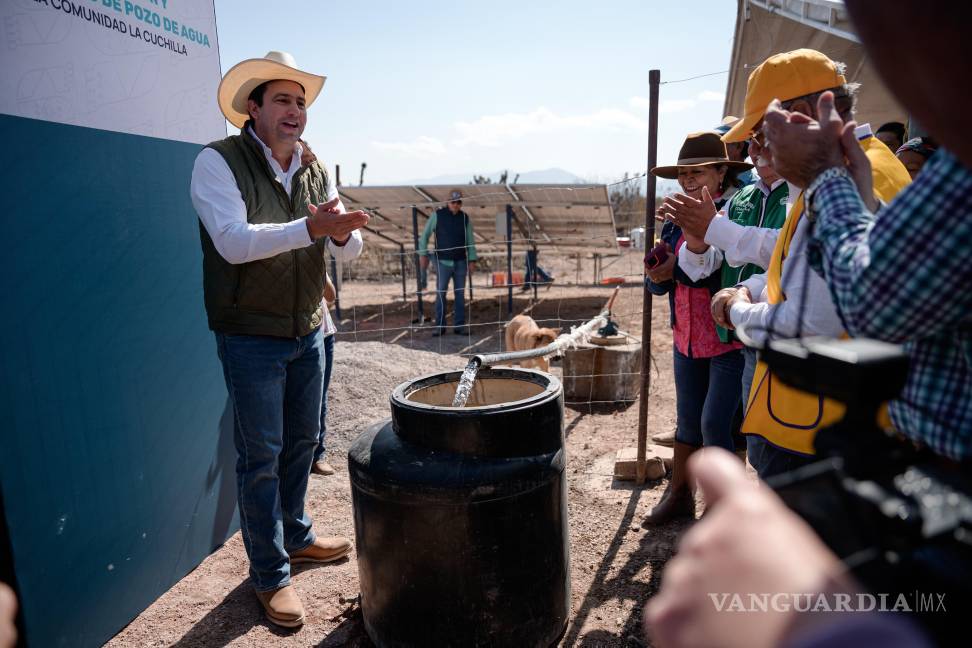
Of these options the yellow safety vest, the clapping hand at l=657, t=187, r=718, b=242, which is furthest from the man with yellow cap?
the clapping hand at l=657, t=187, r=718, b=242

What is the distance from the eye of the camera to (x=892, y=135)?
16.0ft

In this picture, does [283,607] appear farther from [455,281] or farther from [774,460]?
[455,281]

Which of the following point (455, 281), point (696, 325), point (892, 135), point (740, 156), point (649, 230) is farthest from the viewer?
point (455, 281)

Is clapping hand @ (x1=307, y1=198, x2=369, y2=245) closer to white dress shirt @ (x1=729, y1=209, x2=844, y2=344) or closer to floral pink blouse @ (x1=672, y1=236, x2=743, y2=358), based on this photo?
white dress shirt @ (x1=729, y1=209, x2=844, y2=344)

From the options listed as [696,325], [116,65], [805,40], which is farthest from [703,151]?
[805,40]

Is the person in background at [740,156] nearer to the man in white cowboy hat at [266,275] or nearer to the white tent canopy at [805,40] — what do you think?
the man in white cowboy hat at [266,275]

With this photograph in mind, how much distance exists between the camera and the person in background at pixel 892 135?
4805 millimetres

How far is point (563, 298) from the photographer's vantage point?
13.8 meters

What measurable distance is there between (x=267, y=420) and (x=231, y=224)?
853mm

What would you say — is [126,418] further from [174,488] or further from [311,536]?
[311,536]

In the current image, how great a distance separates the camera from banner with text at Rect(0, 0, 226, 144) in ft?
7.48

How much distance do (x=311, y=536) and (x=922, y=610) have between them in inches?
120

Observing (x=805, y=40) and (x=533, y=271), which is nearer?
(x=805, y=40)

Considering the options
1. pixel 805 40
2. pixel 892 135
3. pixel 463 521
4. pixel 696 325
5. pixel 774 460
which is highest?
pixel 805 40
